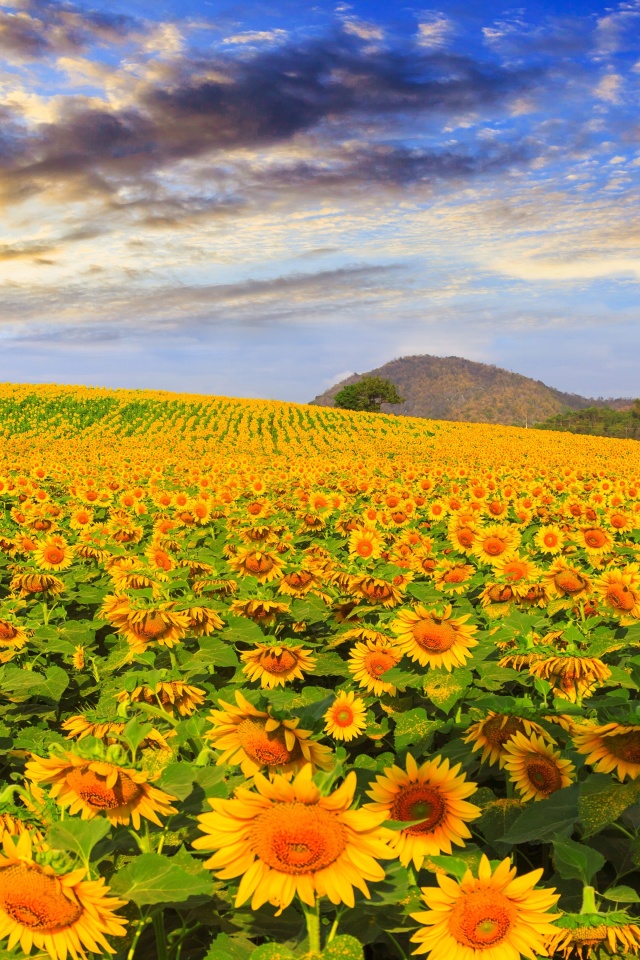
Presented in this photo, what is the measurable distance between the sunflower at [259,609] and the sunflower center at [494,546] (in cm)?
272

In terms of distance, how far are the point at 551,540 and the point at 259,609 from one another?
374 centimetres

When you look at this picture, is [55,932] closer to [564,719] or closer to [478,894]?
[478,894]

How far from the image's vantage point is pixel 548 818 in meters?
2.17

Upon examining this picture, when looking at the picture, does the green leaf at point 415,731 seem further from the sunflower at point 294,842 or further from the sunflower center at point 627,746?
the sunflower at point 294,842

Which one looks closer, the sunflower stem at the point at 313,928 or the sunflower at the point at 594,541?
the sunflower stem at the point at 313,928

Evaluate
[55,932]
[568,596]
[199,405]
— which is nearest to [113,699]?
[55,932]

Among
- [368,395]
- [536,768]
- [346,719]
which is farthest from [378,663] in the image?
[368,395]

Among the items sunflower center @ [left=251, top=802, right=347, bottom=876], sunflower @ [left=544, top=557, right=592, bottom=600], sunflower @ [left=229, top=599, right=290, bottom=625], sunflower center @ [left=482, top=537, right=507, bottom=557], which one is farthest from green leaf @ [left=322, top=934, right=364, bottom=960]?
sunflower center @ [left=482, top=537, right=507, bottom=557]

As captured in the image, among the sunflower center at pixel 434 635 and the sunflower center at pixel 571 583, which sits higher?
the sunflower center at pixel 434 635

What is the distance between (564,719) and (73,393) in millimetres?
54536

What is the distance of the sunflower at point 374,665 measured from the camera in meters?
3.39

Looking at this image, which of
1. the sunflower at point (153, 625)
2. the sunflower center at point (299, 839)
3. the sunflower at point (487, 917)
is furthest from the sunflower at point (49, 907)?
the sunflower at point (153, 625)

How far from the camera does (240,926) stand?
6.48 feet

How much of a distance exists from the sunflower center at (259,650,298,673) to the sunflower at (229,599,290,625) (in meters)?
0.74
